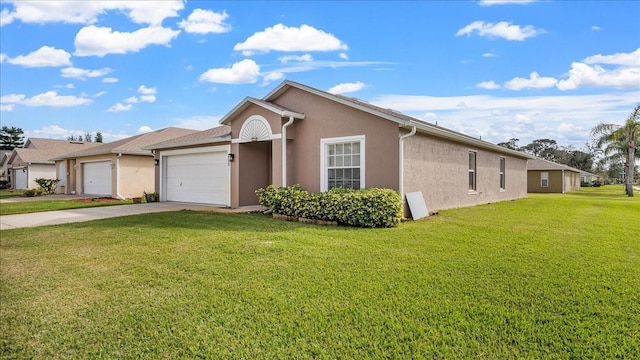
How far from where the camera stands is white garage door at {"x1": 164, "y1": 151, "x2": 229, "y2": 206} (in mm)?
14859

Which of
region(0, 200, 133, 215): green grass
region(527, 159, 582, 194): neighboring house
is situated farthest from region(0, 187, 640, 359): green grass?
region(527, 159, 582, 194): neighboring house

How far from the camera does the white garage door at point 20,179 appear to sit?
34.4 m

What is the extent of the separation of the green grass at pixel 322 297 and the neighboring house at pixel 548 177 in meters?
31.8

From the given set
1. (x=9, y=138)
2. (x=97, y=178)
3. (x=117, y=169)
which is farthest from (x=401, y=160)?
(x=9, y=138)

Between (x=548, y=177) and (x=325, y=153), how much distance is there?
108 ft

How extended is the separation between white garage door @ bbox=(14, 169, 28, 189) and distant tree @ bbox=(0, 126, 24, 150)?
2731 cm

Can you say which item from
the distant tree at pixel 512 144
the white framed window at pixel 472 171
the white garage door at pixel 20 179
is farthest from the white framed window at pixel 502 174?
the distant tree at pixel 512 144

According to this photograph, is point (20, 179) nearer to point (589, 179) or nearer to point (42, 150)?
point (42, 150)

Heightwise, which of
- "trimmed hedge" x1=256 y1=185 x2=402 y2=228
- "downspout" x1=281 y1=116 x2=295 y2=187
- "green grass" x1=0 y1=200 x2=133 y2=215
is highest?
"downspout" x1=281 y1=116 x2=295 y2=187

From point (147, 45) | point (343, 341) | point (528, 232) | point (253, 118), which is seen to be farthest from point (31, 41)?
point (528, 232)

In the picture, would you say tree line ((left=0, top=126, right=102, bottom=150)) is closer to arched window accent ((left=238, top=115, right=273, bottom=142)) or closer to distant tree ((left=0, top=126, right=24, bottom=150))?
distant tree ((left=0, top=126, right=24, bottom=150))

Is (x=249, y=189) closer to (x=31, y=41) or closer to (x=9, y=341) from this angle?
(x=9, y=341)

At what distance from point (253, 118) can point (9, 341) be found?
987 centimetres

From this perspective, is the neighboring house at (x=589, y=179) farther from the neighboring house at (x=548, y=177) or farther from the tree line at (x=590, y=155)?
the neighboring house at (x=548, y=177)
